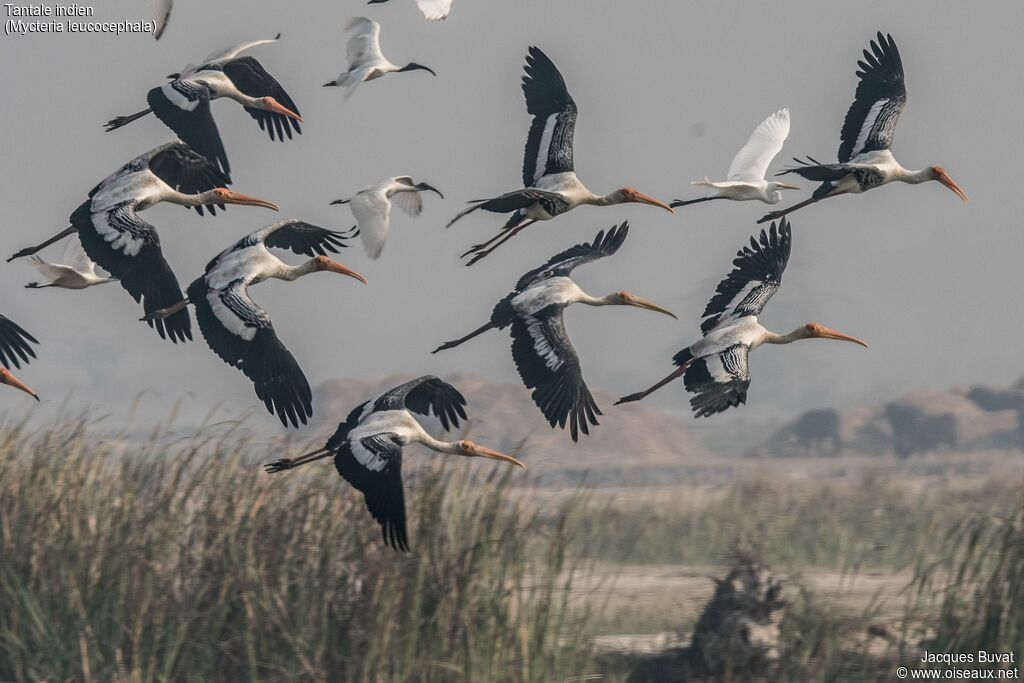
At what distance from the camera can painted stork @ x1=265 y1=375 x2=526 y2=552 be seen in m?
10.4

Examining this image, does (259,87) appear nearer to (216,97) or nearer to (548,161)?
(216,97)

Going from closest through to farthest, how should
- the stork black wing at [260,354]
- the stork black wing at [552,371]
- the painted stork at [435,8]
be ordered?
the stork black wing at [260,354], the stork black wing at [552,371], the painted stork at [435,8]

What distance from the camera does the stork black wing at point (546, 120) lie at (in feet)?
44.2

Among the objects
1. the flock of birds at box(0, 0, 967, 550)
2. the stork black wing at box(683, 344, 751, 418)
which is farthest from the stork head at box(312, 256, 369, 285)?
the stork black wing at box(683, 344, 751, 418)

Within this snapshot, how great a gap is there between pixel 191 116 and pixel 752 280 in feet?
14.3

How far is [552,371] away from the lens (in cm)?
1226

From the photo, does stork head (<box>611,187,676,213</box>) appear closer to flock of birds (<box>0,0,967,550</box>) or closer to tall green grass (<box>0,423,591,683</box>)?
flock of birds (<box>0,0,967,550</box>)

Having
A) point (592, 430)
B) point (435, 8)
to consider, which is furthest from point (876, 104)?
point (592, 430)

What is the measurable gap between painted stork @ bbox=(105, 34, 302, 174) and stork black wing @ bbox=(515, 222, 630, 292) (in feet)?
7.85

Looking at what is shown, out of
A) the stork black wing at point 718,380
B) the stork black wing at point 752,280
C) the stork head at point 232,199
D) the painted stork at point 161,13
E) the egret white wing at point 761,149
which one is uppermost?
the painted stork at point 161,13

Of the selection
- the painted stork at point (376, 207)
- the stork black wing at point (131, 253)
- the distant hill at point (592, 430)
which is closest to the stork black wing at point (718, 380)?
the painted stork at point (376, 207)

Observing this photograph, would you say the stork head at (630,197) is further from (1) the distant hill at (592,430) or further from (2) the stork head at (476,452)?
(1) the distant hill at (592,430)

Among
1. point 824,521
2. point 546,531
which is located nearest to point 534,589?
point 546,531

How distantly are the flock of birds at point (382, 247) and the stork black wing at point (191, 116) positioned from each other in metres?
0.01
